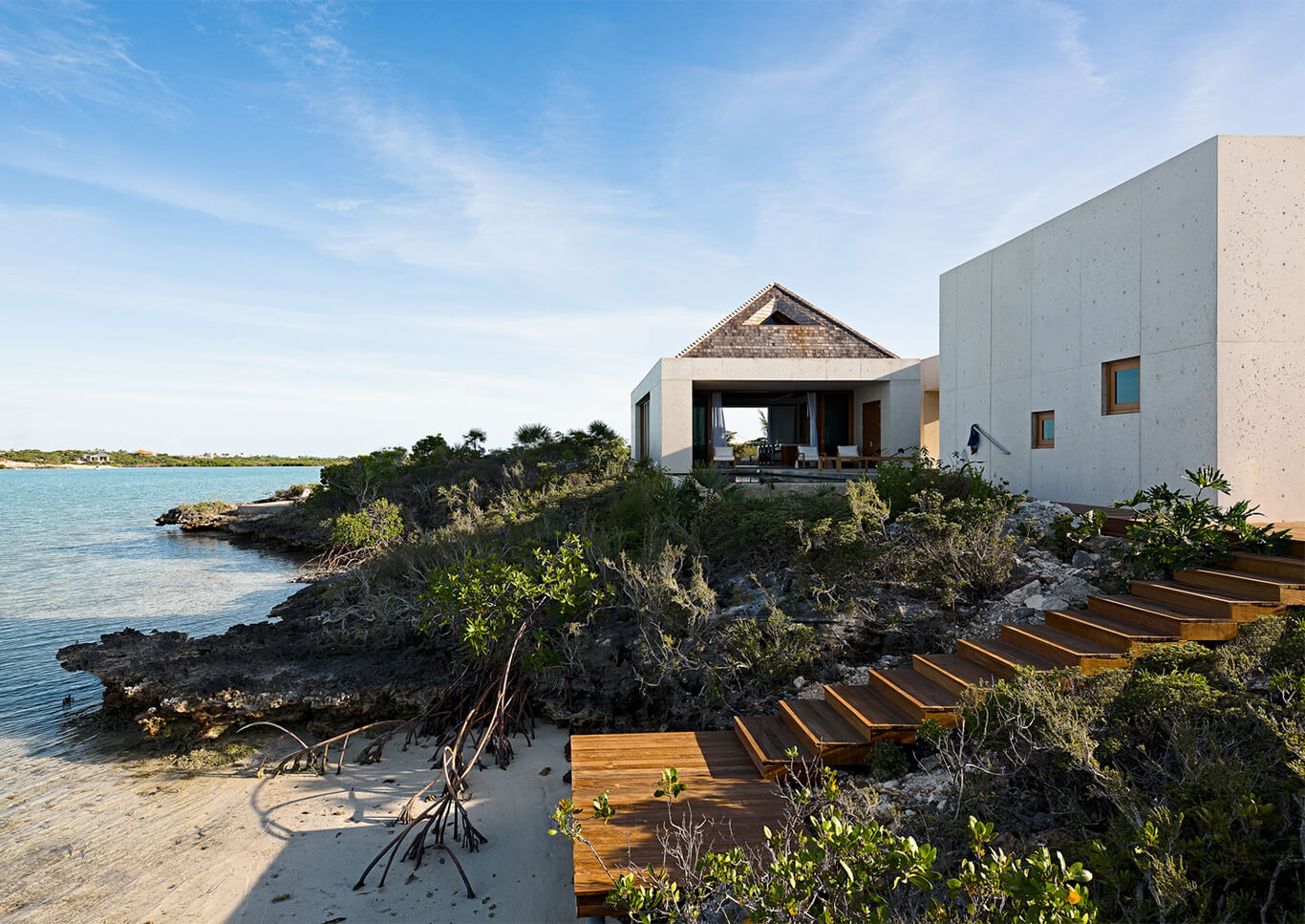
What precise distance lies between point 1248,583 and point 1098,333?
14.7ft

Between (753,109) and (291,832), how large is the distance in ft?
40.7

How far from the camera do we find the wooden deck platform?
3.91 meters

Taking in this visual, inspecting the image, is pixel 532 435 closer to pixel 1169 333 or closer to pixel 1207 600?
pixel 1169 333

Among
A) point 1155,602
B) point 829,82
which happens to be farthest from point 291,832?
point 829,82

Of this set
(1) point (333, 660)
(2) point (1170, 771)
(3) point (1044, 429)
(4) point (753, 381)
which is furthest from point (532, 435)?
(2) point (1170, 771)

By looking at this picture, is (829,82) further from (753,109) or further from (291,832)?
(291,832)

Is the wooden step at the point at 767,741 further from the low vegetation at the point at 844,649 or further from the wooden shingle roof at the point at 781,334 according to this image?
the wooden shingle roof at the point at 781,334

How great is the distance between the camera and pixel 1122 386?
8.46 m

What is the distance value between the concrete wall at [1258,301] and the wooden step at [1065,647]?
333 cm

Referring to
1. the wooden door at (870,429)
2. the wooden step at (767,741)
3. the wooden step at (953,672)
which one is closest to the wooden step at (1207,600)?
the wooden step at (953,672)

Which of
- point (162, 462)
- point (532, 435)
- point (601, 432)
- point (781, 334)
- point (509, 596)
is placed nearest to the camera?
point (509, 596)

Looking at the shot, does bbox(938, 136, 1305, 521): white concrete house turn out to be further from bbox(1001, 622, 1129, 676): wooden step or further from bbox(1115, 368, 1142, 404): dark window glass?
bbox(1001, 622, 1129, 676): wooden step

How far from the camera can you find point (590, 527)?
37.8 ft

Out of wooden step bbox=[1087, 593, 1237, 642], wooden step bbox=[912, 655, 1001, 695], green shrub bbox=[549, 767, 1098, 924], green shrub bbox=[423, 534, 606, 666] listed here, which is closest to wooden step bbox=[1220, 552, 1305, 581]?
wooden step bbox=[1087, 593, 1237, 642]
